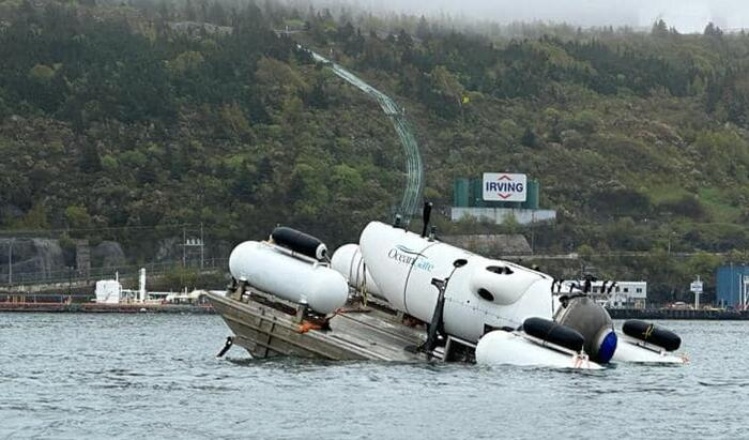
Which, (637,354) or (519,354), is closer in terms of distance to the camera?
(519,354)

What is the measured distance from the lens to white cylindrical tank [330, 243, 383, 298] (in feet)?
249

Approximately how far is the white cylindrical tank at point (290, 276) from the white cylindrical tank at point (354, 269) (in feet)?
19.7

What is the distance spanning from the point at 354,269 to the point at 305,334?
887 centimetres

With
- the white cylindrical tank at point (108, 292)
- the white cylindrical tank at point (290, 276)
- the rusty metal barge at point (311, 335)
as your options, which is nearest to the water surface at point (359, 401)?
the rusty metal barge at point (311, 335)

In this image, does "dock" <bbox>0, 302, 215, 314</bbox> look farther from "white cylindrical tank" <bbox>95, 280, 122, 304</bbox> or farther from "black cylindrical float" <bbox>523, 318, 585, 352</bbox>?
"black cylindrical float" <bbox>523, 318, 585, 352</bbox>

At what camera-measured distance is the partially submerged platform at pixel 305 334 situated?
6800 centimetres

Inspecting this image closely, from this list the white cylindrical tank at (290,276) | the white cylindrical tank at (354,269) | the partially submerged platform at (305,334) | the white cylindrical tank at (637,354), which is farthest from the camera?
the white cylindrical tank at (354,269)

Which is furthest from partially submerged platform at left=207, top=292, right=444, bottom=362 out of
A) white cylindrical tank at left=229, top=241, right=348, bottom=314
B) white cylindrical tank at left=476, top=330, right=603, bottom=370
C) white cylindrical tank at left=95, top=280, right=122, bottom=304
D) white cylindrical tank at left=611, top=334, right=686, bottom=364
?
white cylindrical tank at left=95, top=280, right=122, bottom=304

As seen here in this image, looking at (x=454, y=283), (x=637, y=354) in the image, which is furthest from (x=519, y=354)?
(x=637, y=354)

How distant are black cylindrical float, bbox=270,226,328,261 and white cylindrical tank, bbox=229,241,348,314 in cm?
25

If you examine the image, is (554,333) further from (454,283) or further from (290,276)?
(290,276)

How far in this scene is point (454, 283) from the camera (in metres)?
68.6

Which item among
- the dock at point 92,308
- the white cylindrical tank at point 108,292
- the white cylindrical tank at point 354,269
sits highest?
the white cylindrical tank at point 354,269

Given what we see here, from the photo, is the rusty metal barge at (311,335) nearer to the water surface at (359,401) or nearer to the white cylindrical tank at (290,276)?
the white cylindrical tank at (290,276)
